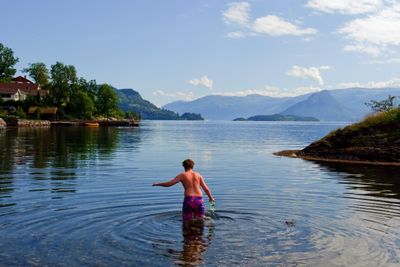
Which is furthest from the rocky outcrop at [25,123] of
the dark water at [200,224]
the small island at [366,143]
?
the dark water at [200,224]

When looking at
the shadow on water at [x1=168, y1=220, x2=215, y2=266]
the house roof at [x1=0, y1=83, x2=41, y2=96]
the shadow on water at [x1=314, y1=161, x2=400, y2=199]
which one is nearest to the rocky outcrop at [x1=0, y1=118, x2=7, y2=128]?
the house roof at [x1=0, y1=83, x2=41, y2=96]

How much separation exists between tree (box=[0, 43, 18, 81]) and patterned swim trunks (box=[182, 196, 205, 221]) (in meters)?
190

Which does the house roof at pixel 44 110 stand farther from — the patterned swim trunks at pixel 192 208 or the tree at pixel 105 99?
the patterned swim trunks at pixel 192 208

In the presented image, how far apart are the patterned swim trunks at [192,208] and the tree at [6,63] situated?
190 meters

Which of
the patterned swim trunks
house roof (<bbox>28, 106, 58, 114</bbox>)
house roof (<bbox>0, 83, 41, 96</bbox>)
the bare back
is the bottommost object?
the patterned swim trunks

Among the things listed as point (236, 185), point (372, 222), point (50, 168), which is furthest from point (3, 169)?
point (372, 222)

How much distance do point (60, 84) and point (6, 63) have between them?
3947 cm

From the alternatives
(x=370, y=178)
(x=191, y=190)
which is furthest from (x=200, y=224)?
(x=370, y=178)

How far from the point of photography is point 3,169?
107 feet

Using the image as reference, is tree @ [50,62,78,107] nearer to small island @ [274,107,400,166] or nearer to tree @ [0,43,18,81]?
tree @ [0,43,18,81]

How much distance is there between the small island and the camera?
40812mm

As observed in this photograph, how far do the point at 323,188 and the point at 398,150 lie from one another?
16946 millimetres

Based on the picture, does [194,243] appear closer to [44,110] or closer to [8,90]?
[44,110]

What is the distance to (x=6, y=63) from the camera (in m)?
192
